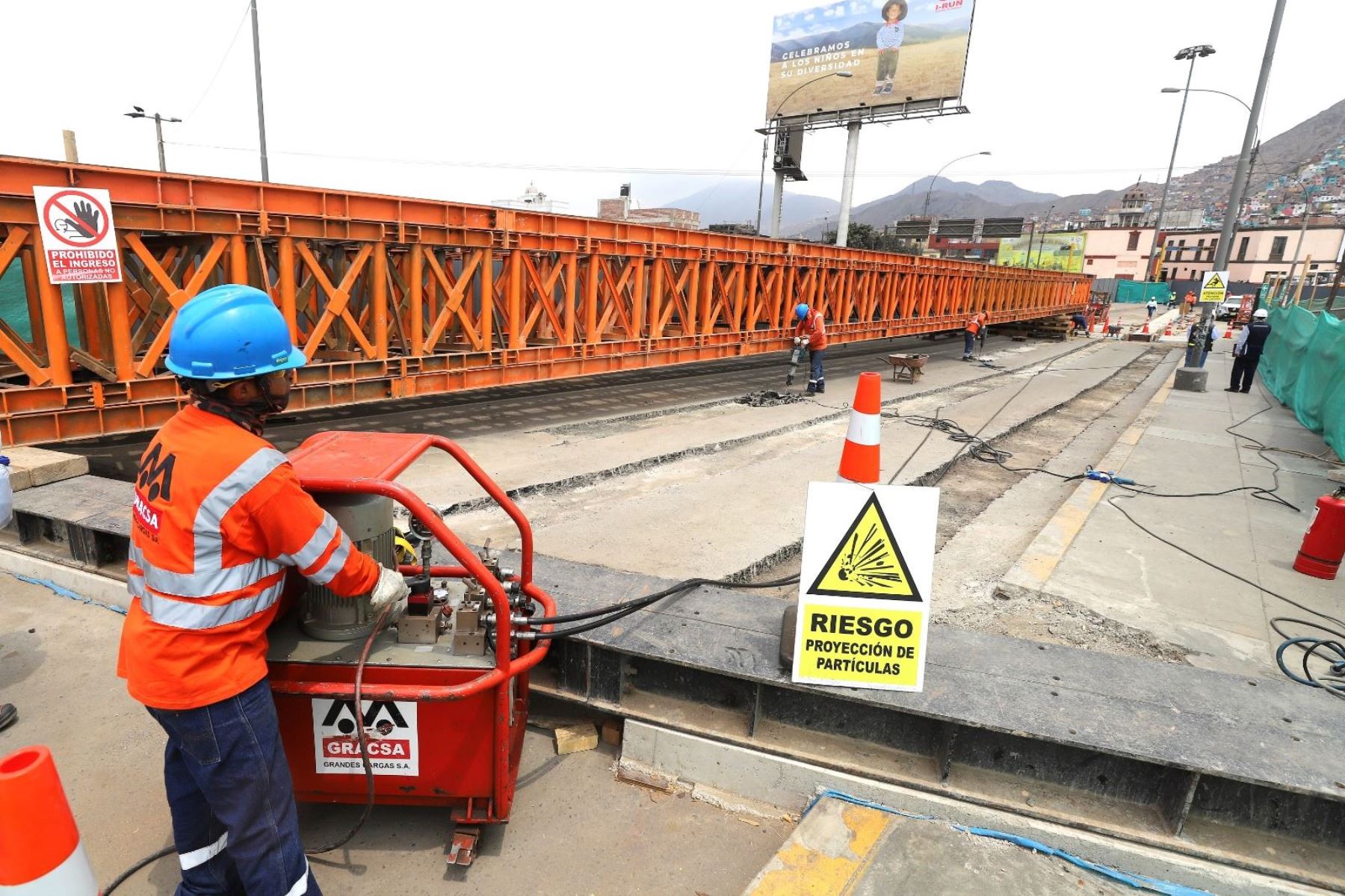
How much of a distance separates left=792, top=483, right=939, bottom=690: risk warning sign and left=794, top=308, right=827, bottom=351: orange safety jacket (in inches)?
427

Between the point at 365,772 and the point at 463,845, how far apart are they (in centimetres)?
49

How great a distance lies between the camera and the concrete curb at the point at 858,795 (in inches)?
102

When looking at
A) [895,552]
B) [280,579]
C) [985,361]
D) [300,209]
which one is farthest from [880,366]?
[280,579]

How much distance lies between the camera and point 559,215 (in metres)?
9.57

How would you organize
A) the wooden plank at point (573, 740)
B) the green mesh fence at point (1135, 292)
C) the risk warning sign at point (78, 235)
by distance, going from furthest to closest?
the green mesh fence at point (1135, 292), the risk warning sign at point (78, 235), the wooden plank at point (573, 740)

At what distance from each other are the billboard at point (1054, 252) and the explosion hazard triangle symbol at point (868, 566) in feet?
271

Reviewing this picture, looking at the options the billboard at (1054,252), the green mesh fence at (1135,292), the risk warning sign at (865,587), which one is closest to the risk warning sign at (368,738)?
the risk warning sign at (865,587)

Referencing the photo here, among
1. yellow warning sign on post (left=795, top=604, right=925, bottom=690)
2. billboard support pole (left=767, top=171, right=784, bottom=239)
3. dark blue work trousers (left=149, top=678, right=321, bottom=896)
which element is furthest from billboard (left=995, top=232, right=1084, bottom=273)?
dark blue work trousers (left=149, top=678, right=321, bottom=896)

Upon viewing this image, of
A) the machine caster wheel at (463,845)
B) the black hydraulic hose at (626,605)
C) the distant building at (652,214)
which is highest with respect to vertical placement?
the distant building at (652,214)

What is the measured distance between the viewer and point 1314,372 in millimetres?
12141

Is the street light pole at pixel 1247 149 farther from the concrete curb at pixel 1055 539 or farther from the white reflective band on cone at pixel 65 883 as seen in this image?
the white reflective band on cone at pixel 65 883

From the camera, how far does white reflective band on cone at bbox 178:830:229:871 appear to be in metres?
2.28

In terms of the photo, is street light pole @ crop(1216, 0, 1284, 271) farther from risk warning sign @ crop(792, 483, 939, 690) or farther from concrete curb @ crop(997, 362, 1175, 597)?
risk warning sign @ crop(792, 483, 939, 690)

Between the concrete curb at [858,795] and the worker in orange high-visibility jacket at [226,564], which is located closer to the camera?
the worker in orange high-visibility jacket at [226,564]
